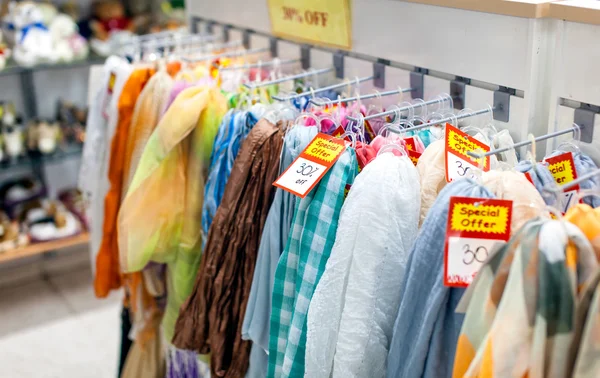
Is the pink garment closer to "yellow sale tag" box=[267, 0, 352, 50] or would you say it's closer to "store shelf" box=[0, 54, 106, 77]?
"yellow sale tag" box=[267, 0, 352, 50]

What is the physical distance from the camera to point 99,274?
6.34 feet

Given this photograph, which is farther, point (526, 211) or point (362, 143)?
point (362, 143)

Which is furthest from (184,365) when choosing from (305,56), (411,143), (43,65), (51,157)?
(43,65)

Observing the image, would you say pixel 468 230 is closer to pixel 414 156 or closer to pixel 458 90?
pixel 414 156

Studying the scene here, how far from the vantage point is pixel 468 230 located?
0.89 m

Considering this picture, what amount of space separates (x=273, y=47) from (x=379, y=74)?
1.63 ft

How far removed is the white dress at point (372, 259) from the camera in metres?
1.03

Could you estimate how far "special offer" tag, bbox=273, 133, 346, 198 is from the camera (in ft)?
3.73

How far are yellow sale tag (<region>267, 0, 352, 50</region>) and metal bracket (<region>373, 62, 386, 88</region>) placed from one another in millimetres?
97

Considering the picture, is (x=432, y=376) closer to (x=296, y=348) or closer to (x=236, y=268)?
(x=296, y=348)

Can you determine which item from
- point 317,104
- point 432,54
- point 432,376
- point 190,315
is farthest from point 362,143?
point 190,315

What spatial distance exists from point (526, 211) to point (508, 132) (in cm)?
38

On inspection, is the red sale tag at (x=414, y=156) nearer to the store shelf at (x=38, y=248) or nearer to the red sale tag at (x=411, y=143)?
the red sale tag at (x=411, y=143)

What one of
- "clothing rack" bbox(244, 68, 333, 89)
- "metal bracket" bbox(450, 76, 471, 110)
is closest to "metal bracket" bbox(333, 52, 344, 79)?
"clothing rack" bbox(244, 68, 333, 89)
